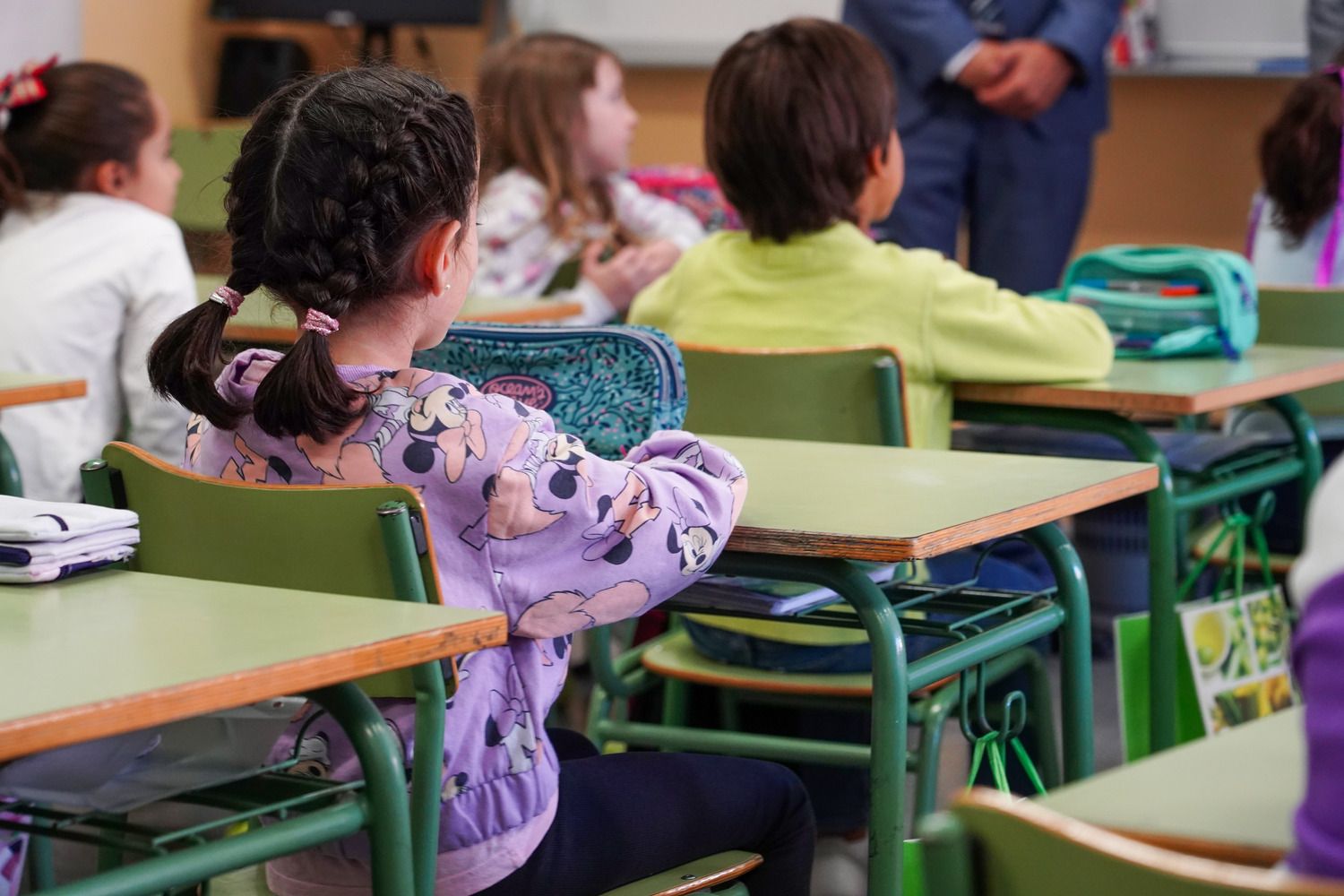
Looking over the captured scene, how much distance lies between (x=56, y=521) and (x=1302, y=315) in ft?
7.32

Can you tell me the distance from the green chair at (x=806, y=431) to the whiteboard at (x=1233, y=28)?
369cm

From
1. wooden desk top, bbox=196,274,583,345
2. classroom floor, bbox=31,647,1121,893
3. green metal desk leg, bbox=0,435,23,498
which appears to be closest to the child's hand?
wooden desk top, bbox=196,274,583,345

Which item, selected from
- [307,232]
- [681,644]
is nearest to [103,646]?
[307,232]

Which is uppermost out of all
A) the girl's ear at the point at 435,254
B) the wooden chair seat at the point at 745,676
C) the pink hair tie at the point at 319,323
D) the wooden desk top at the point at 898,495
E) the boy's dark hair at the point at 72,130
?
the boy's dark hair at the point at 72,130

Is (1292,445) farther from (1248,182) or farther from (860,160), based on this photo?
(1248,182)

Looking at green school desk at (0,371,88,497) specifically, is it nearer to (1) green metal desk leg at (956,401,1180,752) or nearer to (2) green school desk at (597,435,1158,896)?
(2) green school desk at (597,435,1158,896)

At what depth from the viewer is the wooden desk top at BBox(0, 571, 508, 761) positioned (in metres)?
0.96

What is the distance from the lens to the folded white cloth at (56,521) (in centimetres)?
128

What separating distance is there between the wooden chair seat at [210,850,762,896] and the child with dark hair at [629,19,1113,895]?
2.24 ft

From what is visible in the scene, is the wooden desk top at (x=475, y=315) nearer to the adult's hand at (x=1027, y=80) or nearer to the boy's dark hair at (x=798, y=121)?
the boy's dark hair at (x=798, y=121)

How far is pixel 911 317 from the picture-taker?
89.5 inches

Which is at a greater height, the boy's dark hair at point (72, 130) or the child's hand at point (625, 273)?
the boy's dark hair at point (72, 130)

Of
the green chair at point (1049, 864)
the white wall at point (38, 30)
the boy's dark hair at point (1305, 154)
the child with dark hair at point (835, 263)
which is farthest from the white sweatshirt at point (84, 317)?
the white wall at point (38, 30)

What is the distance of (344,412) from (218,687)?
41 centimetres
